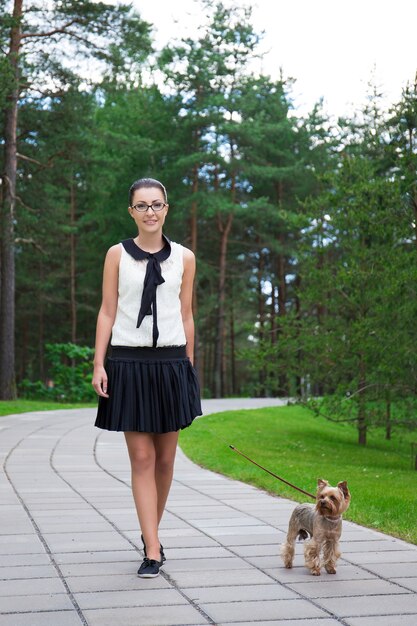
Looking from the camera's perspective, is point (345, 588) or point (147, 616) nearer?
point (147, 616)

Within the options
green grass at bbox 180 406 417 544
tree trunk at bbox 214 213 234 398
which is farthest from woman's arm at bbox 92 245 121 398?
tree trunk at bbox 214 213 234 398

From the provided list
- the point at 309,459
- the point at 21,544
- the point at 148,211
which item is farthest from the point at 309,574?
the point at 309,459

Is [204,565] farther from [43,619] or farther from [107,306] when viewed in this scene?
[107,306]

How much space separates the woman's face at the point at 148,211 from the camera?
5273 mm

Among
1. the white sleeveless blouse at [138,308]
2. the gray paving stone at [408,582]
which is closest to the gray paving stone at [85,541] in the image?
the white sleeveless blouse at [138,308]

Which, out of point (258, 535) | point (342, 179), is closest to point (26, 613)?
point (258, 535)

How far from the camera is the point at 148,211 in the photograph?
207 inches

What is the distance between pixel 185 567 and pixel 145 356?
48.7 inches

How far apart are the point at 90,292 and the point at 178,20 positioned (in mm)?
12884

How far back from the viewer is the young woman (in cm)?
517

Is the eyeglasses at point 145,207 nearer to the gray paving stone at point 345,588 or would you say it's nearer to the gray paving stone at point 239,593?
the gray paving stone at point 239,593

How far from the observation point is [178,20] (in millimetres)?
38812

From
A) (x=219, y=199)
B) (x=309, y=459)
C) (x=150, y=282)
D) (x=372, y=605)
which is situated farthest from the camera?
(x=219, y=199)

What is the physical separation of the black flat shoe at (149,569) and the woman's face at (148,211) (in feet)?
5.92
